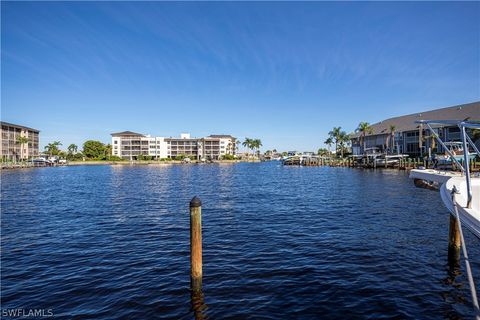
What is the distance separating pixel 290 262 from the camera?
13.1 m

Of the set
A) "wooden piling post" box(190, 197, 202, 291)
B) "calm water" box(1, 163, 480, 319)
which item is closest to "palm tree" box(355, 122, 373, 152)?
"calm water" box(1, 163, 480, 319)

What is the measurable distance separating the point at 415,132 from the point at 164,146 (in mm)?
Result: 140676

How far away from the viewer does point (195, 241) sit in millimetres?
9703

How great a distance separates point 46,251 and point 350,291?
1447 centimetres

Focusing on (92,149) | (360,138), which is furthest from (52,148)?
(360,138)

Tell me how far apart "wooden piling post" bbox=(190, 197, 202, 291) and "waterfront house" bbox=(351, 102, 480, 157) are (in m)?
71.4

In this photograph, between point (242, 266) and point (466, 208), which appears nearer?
point (466, 208)

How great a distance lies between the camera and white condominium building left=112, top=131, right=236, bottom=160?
184 m

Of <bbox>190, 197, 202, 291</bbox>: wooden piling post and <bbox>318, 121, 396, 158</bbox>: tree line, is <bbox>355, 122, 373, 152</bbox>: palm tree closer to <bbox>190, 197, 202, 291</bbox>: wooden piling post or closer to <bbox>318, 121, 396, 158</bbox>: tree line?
<bbox>318, 121, 396, 158</bbox>: tree line

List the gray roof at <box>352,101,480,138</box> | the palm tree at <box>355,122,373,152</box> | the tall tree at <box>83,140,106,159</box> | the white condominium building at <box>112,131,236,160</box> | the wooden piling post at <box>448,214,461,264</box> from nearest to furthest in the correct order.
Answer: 1. the wooden piling post at <box>448,214,461,264</box>
2. the gray roof at <box>352,101,480,138</box>
3. the palm tree at <box>355,122,373,152</box>
4. the white condominium building at <box>112,131,236,160</box>
5. the tall tree at <box>83,140,106,159</box>

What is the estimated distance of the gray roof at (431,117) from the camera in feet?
247

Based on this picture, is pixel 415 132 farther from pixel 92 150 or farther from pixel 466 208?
pixel 92 150

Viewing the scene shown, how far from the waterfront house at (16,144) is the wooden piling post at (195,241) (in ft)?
502

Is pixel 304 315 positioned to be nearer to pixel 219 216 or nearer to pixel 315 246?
pixel 315 246
